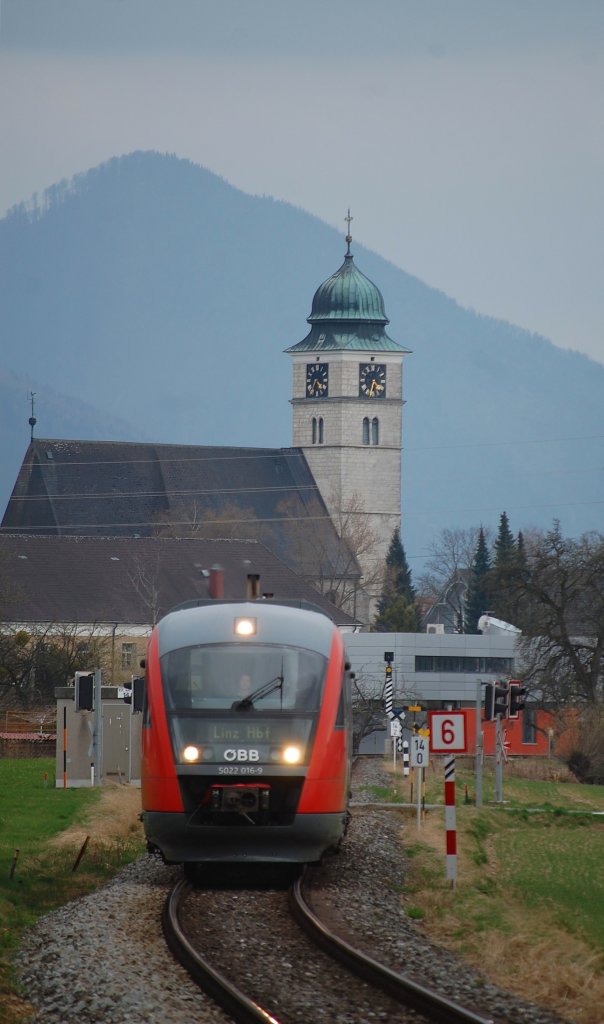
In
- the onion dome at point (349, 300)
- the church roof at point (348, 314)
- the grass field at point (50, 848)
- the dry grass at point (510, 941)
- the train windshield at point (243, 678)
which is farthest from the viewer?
the onion dome at point (349, 300)

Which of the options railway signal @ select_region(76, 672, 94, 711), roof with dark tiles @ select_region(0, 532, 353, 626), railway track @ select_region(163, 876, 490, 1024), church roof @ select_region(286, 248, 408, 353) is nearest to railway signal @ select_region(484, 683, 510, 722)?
railway signal @ select_region(76, 672, 94, 711)

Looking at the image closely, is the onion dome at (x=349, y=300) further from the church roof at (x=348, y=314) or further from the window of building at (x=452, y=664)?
the window of building at (x=452, y=664)

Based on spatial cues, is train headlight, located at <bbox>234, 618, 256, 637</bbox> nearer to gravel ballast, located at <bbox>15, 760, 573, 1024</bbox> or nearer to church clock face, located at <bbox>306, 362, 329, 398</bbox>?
gravel ballast, located at <bbox>15, 760, 573, 1024</bbox>

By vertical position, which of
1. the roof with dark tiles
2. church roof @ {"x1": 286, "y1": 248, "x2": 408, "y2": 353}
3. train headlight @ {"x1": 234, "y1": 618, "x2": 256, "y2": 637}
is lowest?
train headlight @ {"x1": 234, "y1": 618, "x2": 256, "y2": 637}

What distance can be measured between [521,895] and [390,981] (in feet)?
24.5

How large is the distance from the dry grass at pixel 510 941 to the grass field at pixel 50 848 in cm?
337

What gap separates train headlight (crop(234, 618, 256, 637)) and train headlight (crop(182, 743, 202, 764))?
1.31m

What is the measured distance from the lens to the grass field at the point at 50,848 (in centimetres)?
1664

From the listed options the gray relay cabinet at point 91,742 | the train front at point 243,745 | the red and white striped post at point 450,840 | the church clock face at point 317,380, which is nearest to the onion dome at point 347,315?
the church clock face at point 317,380

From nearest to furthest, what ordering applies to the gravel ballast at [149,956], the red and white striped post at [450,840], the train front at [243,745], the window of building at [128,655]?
the gravel ballast at [149,956], the train front at [243,745], the red and white striped post at [450,840], the window of building at [128,655]

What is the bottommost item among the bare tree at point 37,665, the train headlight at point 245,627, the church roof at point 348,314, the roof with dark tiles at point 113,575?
the train headlight at point 245,627

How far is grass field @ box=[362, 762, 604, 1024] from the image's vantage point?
13844 millimetres

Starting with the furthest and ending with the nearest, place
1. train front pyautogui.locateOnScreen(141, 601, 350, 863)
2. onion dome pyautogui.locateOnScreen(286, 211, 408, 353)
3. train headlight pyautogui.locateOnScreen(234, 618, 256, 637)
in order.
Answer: onion dome pyautogui.locateOnScreen(286, 211, 408, 353)
train headlight pyautogui.locateOnScreen(234, 618, 256, 637)
train front pyautogui.locateOnScreen(141, 601, 350, 863)

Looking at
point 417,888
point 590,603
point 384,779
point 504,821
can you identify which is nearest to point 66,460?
point 590,603
